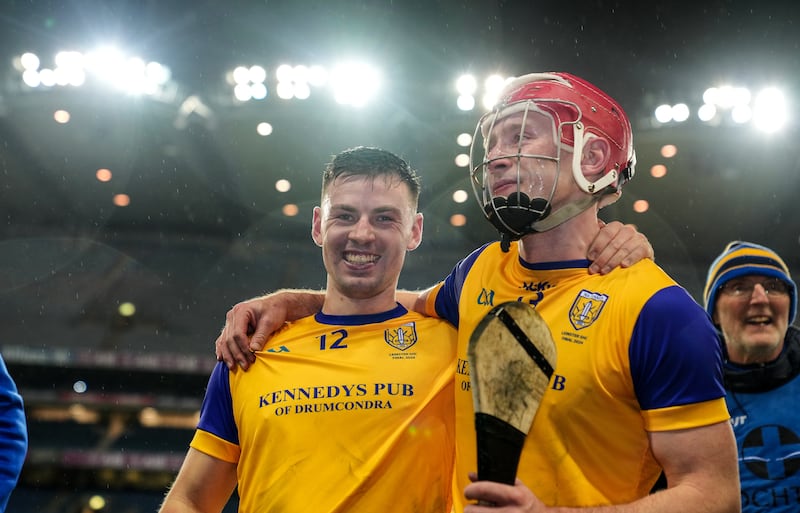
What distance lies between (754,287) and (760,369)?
0.52 m

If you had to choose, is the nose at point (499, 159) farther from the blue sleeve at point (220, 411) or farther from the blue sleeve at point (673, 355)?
the blue sleeve at point (220, 411)

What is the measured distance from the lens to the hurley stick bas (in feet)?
5.01

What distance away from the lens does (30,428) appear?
13.5 metres

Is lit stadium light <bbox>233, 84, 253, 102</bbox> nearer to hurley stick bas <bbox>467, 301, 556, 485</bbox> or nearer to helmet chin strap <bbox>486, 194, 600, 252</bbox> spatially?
helmet chin strap <bbox>486, 194, 600, 252</bbox>

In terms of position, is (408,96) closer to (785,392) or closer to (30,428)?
(785,392)

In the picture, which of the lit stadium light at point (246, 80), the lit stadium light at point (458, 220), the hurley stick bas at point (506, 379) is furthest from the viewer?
the lit stadium light at point (458, 220)

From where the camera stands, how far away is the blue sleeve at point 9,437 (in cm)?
237

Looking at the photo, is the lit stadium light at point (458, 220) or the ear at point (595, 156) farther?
the lit stadium light at point (458, 220)

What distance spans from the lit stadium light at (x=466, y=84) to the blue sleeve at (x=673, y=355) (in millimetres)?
9152

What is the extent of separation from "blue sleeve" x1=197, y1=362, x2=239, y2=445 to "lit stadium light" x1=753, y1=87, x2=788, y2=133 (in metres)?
10.1

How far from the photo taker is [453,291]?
2818 mm

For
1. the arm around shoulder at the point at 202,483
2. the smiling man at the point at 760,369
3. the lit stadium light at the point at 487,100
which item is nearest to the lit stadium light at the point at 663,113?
the lit stadium light at the point at 487,100

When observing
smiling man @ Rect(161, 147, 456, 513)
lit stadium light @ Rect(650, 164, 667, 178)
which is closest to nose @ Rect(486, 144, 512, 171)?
smiling man @ Rect(161, 147, 456, 513)

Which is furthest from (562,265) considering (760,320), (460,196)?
(460,196)
